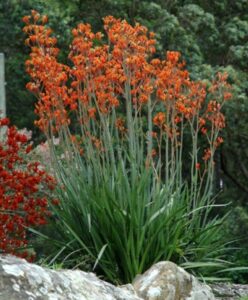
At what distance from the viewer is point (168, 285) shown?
18.0ft

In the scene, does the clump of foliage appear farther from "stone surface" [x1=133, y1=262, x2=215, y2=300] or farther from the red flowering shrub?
"stone surface" [x1=133, y1=262, x2=215, y2=300]

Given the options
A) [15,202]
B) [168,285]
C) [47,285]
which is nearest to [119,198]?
[15,202]

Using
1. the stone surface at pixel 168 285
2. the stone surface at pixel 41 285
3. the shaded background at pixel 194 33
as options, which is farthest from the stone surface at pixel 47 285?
the shaded background at pixel 194 33

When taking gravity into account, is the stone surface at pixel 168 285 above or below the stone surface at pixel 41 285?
below

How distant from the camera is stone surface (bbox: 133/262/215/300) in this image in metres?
5.42

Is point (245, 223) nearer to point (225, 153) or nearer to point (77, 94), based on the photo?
point (225, 153)

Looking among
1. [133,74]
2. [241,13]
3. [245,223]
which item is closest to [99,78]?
[133,74]

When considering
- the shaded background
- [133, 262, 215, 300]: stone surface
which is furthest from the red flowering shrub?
the shaded background

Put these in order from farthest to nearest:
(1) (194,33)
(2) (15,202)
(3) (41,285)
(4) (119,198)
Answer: (1) (194,33) → (2) (15,202) → (4) (119,198) → (3) (41,285)

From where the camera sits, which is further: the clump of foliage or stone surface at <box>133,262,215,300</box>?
the clump of foliage

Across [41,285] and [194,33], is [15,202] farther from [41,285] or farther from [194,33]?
[194,33]

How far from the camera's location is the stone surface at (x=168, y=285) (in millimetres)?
5422

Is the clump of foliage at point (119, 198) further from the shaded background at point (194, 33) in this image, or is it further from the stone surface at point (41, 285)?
the shaded background at point (194, 33)

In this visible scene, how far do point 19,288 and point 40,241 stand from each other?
8.80 meters
